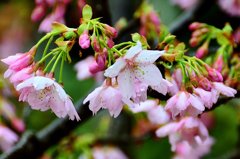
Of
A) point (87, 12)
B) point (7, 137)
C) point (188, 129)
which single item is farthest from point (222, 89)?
point (7, 137)

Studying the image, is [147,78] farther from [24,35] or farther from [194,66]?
[24,35]

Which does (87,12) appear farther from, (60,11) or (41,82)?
(60,11)

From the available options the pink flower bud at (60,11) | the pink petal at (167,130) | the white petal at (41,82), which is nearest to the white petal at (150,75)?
the white petal at (41,82)

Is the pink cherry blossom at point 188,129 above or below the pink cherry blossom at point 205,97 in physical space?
below

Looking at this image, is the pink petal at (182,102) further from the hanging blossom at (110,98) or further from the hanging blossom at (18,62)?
the hanging blossom at (18,62)

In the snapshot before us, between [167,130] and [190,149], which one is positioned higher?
[167,130]
